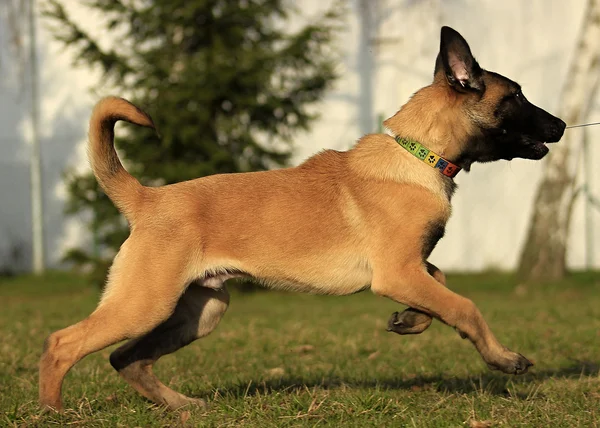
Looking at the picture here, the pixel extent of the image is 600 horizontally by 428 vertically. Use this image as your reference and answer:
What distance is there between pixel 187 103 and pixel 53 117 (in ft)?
13.9

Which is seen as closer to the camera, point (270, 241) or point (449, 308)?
point (449, 308)

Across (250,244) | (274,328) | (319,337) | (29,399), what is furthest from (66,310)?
(250,244)

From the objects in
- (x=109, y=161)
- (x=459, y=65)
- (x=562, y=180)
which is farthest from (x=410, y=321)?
(x=562, y=180)

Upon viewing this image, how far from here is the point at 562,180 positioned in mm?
12086

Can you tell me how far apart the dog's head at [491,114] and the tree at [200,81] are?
6630 millimetres

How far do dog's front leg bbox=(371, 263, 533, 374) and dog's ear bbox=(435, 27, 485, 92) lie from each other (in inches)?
40.6

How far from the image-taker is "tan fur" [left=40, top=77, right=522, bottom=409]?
4387mm

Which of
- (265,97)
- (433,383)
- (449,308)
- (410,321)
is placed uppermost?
(265,97)

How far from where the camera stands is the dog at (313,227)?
173 inches

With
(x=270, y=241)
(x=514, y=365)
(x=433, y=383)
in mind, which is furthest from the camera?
(x=433, y=383)

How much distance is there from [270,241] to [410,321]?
2.77 ft

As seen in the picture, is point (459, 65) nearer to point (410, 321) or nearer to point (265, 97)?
point (410, 321)

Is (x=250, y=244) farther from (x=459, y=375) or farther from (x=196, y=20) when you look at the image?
(x=196, y=20)

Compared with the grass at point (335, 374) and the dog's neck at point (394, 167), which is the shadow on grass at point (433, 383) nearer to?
the grass at point (335, 374)
